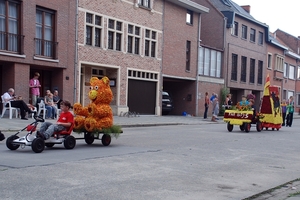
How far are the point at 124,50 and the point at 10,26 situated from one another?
28.9 ft

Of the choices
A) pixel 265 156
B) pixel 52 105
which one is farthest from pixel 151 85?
pixel 265 156

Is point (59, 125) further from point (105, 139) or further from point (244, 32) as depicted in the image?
point (244, 32)

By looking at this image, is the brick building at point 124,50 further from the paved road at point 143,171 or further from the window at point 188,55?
the paved road at point 143,171

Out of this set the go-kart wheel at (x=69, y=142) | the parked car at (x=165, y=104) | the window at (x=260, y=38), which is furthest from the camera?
the window at (x=260, y=38)

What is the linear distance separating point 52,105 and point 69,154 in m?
12.1

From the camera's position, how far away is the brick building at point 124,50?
2661 cm

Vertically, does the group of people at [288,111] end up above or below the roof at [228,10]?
below

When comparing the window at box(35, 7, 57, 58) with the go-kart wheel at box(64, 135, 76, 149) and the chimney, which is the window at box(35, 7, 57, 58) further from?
the chimney

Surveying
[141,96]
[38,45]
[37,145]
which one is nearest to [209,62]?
[141,96]

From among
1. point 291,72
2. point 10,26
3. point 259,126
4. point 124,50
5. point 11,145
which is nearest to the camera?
point 11,145

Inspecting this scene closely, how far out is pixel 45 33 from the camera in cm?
2395

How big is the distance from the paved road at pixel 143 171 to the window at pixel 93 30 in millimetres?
14310

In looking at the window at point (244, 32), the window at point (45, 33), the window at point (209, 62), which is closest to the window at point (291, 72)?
the window at point (244, 32)

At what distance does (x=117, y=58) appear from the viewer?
28656 mm
